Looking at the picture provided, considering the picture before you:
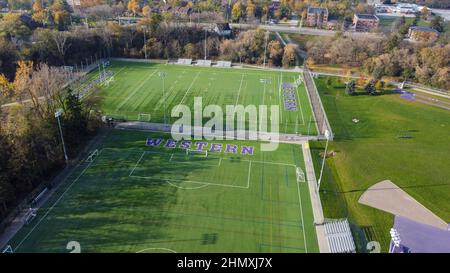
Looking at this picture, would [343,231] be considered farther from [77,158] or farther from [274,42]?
[274,42]

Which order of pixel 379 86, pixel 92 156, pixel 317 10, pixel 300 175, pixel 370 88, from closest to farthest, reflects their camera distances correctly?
pixel 300 175
pixel 92 156
pixel 370 88
pixel 379 86
pixel 317 10

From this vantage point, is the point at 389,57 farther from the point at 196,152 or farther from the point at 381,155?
the point at 196,152

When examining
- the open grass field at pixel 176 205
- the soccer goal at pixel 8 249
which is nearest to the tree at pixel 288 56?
the open grass field at pixel 176 205

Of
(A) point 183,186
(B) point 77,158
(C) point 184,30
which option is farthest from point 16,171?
(C) point 184,30

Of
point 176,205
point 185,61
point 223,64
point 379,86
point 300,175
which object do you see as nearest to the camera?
point 176,205

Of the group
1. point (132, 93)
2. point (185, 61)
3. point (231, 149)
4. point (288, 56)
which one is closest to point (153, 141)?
point (231, 149)

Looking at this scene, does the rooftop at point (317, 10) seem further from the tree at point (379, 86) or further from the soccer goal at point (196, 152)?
the soccer goal at point (196, 152)
